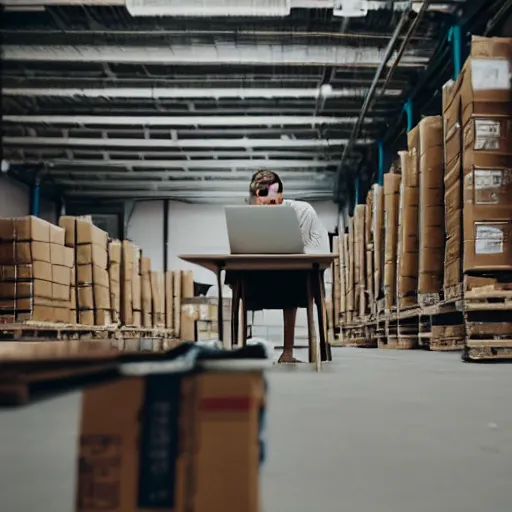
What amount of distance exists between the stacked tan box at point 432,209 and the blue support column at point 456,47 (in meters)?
1.39

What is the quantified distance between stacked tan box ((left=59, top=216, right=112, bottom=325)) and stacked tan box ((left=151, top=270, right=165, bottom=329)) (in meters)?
3.49

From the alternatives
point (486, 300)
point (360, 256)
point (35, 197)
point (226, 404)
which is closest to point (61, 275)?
point (486, 300)

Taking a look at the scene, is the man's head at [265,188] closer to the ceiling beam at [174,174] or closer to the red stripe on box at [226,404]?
the red stripe on box at [226,404]

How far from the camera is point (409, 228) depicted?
6051mm

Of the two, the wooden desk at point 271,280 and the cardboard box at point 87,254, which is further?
the cardboard box at point 87,254

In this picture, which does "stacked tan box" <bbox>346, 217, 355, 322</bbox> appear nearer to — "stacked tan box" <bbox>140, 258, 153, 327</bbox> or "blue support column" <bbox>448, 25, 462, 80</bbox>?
"stacked tan box" <bbox>140, 258, 153, 327</bbox>

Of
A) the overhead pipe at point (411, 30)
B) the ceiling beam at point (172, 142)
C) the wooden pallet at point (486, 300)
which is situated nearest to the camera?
the wooden pallet at point (486, 300)

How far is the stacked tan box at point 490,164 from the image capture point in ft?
13.9

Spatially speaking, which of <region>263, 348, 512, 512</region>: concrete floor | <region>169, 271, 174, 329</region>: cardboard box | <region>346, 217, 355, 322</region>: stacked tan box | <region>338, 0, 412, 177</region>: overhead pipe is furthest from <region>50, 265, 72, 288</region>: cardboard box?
<region>169, 271, 174, 329</region>: cardboard box

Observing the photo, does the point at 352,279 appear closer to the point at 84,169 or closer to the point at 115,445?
the point at 84,169

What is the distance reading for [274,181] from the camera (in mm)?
4242

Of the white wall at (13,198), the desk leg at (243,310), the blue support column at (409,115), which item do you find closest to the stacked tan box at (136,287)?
the white wall at (13,198)

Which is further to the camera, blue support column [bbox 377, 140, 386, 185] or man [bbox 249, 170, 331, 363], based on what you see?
blue support column [bbox 377, 140, 386, 185]

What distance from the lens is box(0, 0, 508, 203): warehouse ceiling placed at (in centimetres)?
729
